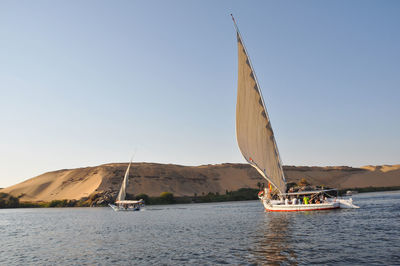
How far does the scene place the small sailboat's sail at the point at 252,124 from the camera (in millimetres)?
37938

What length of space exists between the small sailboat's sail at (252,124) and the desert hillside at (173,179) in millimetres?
82538

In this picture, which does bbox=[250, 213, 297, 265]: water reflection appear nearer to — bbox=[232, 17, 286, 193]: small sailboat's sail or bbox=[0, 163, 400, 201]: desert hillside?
bbox=[232, 17, 286, 193]: small sailboat's sail

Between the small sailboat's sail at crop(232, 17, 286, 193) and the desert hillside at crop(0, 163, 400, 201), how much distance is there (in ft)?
271

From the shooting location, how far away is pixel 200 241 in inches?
945

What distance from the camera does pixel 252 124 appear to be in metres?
38.5

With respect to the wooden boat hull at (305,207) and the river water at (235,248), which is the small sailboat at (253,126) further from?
the river water at (235,248)

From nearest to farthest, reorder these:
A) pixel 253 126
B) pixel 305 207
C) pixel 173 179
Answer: pixel 253 126, pixel 305 207, pixel 173 179

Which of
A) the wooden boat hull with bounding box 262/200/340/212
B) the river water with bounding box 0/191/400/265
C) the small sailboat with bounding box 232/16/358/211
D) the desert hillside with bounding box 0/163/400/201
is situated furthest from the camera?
the desert hillside with bounding box 0/163/400/201

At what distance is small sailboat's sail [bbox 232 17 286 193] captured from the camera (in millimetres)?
37938

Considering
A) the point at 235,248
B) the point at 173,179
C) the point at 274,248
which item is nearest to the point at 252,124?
the point at 235,248

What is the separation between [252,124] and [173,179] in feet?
341

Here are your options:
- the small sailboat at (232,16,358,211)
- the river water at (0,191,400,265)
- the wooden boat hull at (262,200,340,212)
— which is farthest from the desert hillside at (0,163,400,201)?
the river water at (0,191,400,265)

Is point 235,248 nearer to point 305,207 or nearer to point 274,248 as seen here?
point 274,248

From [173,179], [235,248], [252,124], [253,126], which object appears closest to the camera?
[235,248]
